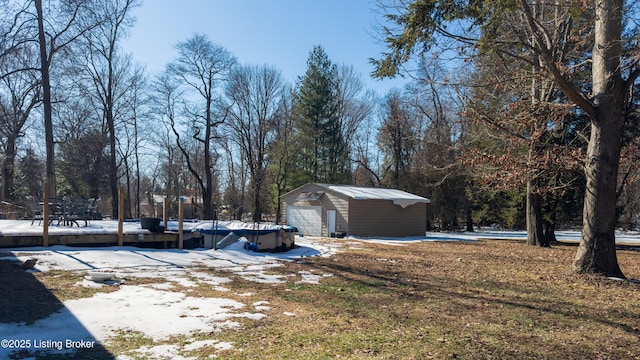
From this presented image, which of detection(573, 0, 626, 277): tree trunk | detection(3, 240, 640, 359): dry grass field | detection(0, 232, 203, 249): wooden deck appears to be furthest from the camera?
detection(0, 232, 203, 249): wooden deck

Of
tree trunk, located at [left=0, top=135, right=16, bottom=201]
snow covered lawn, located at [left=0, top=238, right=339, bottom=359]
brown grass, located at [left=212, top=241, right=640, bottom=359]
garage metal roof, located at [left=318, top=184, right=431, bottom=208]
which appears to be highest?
tree trunk, located at [left=0, top=135, right=16, bottom=201]

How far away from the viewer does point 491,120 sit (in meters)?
11.1

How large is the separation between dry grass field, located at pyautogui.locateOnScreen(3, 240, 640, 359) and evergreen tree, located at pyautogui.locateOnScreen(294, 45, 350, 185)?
21781mm

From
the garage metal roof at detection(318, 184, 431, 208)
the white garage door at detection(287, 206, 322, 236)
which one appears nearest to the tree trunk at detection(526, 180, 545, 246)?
the garage metal roof at detection(318, 184, 431, 208)

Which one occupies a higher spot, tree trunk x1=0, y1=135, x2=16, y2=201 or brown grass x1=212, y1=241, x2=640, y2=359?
tree trunk x1=0, y1=135, x2=16, y2=201

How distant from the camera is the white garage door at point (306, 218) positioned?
72.2 feet

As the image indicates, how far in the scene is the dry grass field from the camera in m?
3.96

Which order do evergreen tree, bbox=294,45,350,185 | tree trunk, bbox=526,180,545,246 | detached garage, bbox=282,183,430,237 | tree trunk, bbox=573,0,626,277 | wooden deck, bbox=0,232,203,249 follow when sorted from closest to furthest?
tree trunk, bbox=573,0,626,277
wooden deck, bbox=0,232,203,249
tree trunk, bbox=526,180,545,246
detached garage, bbox=282,183,430,237
evergreen tree, bbox=294,45,350,185

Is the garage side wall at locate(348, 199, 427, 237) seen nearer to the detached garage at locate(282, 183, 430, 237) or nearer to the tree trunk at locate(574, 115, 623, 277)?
the detached garage at locate(282, 183, 430, 237)

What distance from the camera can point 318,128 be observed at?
3125 cm

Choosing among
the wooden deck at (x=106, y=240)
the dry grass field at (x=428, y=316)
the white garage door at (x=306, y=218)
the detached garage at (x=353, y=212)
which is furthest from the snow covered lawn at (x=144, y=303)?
the white garage door at (x=306, y=218)

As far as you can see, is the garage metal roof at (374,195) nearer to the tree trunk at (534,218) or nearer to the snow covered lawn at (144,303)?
the tree trunk at (534,218)

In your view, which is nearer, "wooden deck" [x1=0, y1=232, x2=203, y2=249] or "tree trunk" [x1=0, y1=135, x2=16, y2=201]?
"wooden deck" [x1=0, y1=232, x2=203, y2=249]

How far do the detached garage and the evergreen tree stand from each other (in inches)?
294
